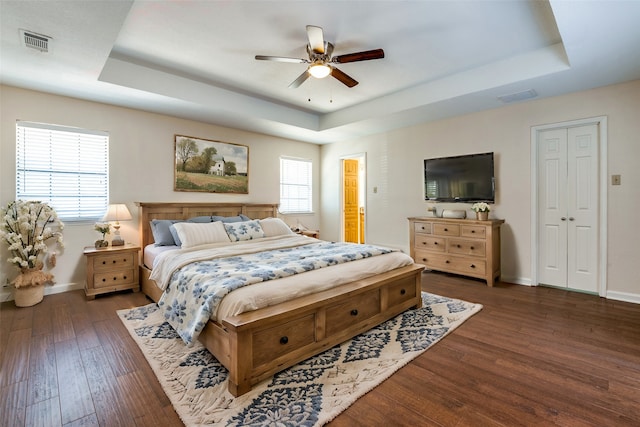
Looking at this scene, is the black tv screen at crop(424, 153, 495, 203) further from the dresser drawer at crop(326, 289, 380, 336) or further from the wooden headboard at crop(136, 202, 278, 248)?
the wooden headboard at crop(136, 202, 278, 248)

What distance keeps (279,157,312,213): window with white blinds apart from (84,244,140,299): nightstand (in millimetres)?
2941

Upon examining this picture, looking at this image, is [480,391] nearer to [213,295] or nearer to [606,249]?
[213,295]

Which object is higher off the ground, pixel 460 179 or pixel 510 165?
pixel 510 165

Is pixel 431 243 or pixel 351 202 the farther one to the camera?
pixel 351 202

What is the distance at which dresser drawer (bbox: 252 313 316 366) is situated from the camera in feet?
6.23

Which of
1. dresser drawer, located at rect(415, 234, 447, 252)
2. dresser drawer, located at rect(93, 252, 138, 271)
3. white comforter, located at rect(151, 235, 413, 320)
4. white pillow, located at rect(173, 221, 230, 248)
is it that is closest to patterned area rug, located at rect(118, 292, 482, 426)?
white comforter, located at rect(151, 235, 413, 320)

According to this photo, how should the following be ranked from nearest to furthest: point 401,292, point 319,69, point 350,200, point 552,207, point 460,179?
point 319,69 → point 401,292 → point 552,207 → point 460,179 → point 350,200

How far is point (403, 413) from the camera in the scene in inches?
65.6

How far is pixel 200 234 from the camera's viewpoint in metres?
3.64

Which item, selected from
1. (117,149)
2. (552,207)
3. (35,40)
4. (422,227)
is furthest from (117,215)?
(552,207)

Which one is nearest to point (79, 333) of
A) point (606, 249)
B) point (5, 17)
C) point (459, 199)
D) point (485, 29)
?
point (5, 17)

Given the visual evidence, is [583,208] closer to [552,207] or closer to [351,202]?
[552,207]

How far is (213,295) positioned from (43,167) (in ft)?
10.9

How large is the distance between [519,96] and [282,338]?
4142mm
